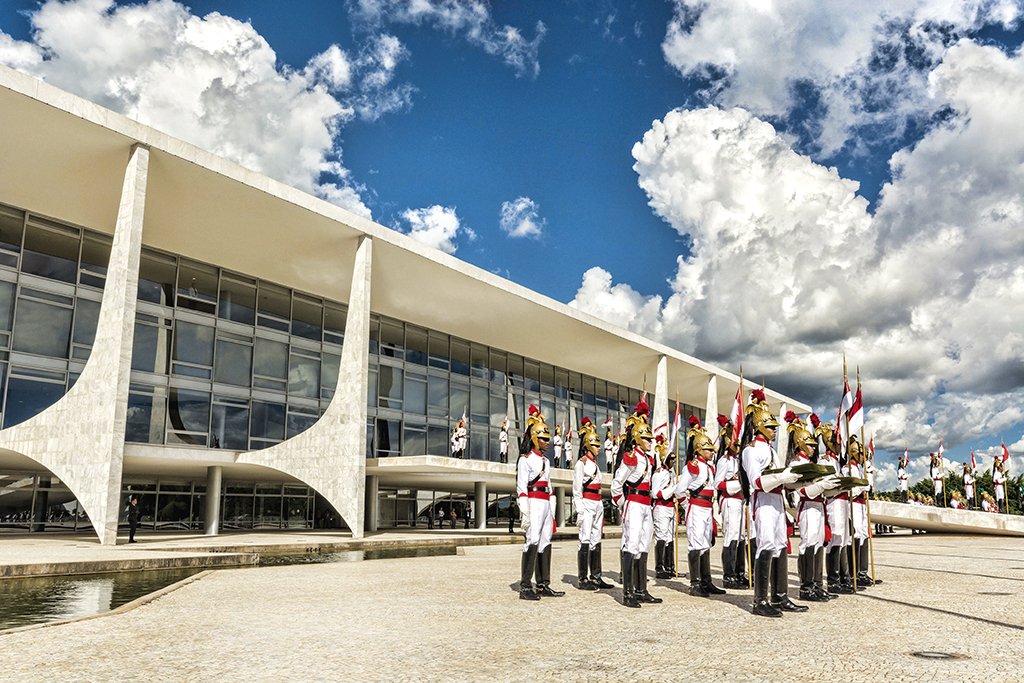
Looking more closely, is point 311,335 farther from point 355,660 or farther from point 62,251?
point 355,660

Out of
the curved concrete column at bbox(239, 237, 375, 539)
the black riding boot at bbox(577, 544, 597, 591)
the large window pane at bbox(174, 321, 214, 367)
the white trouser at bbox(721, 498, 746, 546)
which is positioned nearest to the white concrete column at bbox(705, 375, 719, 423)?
the curved concrete column at bbox(239, 237, 375, 539)

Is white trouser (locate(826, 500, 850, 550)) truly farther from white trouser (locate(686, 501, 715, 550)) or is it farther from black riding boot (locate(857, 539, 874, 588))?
white trouser (locate(686, 501, 715, 550))

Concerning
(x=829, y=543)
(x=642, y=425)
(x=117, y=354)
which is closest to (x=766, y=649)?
(x=642, y=425)

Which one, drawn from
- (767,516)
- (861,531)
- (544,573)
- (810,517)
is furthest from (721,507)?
(544,573)

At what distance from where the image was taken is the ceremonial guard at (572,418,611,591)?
39.5 feet

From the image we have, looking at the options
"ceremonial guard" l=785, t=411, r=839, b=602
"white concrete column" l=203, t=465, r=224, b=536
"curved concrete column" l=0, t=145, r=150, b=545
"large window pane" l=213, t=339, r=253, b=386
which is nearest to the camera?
"ceremonial guard" l=785, t=411, r=839, b=602

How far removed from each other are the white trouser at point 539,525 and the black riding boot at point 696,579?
210 centimetres

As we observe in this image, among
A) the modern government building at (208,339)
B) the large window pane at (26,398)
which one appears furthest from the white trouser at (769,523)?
the large window pane at (26,398)

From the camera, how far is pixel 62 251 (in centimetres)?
2762

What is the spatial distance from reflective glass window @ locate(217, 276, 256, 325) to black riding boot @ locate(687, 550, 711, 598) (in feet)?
81.0

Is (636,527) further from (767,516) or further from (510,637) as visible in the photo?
(510,637)

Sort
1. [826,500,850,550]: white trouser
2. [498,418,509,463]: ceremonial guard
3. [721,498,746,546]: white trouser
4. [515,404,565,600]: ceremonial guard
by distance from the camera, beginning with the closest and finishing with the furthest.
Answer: [515,404,565,600]: ceremonial guard
[826,500,850,550]: white trouser
[721,498,746,546]: white trouser
[498,418,509,463]: ceremonial guard

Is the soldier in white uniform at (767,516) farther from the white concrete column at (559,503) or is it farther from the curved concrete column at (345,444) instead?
the white concrete column at (559,503)

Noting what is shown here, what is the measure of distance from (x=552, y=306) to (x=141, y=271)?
59.8 ft
